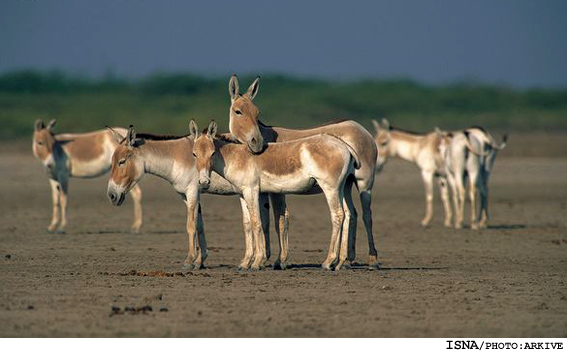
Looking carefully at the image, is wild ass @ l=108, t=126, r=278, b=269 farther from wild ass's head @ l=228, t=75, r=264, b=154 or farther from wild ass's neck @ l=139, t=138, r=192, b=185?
wild ass's head @ l=228, t=75, r=264, b=154

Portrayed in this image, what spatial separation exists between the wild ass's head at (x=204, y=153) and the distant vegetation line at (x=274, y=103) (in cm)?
3551

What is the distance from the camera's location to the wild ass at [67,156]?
23.3 meters

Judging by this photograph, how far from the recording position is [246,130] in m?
15.5

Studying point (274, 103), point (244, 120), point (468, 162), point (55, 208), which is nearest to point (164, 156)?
point (244, 120)

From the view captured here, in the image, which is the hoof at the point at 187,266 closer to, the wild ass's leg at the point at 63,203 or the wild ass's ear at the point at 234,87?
the wild ass's ear at the point at 234,87

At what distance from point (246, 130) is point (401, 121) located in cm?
4783

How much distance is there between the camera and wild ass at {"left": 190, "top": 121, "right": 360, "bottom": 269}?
587 inches

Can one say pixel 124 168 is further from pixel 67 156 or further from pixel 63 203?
pixel 67 156

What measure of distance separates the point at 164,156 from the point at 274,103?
171 feet

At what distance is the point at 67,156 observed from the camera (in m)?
23.9

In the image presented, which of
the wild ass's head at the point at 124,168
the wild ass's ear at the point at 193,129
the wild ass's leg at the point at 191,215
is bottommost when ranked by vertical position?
the wild ass's leg at the point at 191,215

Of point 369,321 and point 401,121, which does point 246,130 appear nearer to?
point 369,321

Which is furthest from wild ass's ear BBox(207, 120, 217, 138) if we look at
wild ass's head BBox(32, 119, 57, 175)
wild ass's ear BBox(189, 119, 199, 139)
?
wild ass's head BBox(32, 119, 57, 175)

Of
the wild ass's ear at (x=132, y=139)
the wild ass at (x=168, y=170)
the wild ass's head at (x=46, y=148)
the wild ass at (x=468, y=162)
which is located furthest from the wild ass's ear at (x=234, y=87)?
the wild ass at (x=468, y=162)
